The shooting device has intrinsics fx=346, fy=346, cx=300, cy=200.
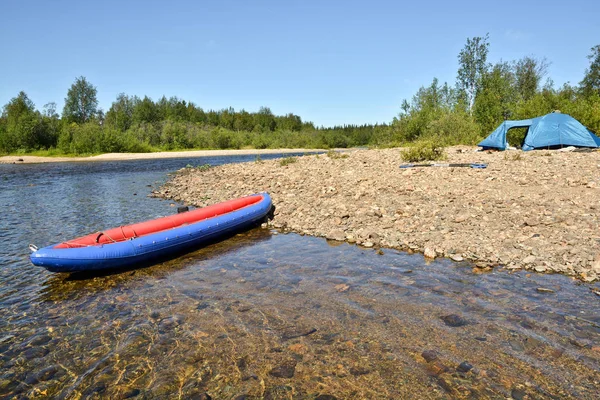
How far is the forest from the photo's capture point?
124 ft

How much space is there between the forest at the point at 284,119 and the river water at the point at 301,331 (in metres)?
15.8

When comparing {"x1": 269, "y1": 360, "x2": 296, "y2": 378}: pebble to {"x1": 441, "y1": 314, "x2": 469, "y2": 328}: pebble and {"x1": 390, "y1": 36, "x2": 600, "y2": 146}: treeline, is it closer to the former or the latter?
{"x1": 441, "y1": 314, "x2": 469, "y2": 328}: pebble

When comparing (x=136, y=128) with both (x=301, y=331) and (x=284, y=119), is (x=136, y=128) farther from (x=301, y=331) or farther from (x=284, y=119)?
(x=301, y=331)

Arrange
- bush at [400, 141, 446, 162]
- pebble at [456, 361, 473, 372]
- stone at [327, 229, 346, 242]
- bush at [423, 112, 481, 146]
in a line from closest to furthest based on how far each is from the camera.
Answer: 1. pebble at [456, 361, 473, 372]
2. stone at [327, 229, 346, 242]
3. bush at [400, 141, 446, 162]
4. bush at [423, 112, 481, 146]

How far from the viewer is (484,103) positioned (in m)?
40.3

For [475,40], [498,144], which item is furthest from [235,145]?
[498,144]

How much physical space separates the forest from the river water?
51.7ft

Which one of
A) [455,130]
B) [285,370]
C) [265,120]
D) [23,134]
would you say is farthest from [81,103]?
[285,370]

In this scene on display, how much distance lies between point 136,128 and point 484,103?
277 ft

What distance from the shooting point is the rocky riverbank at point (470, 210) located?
28.4 feet

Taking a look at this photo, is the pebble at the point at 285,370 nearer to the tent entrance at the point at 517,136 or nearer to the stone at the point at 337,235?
the stone at the point at 337,235

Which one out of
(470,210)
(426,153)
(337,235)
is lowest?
(337,235)

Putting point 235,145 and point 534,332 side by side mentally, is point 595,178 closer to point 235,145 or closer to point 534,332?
point 534,332

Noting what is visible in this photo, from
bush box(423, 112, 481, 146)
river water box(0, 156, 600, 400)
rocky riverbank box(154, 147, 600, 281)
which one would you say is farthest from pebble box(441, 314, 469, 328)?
bush box(423, 112, 481, 146)
